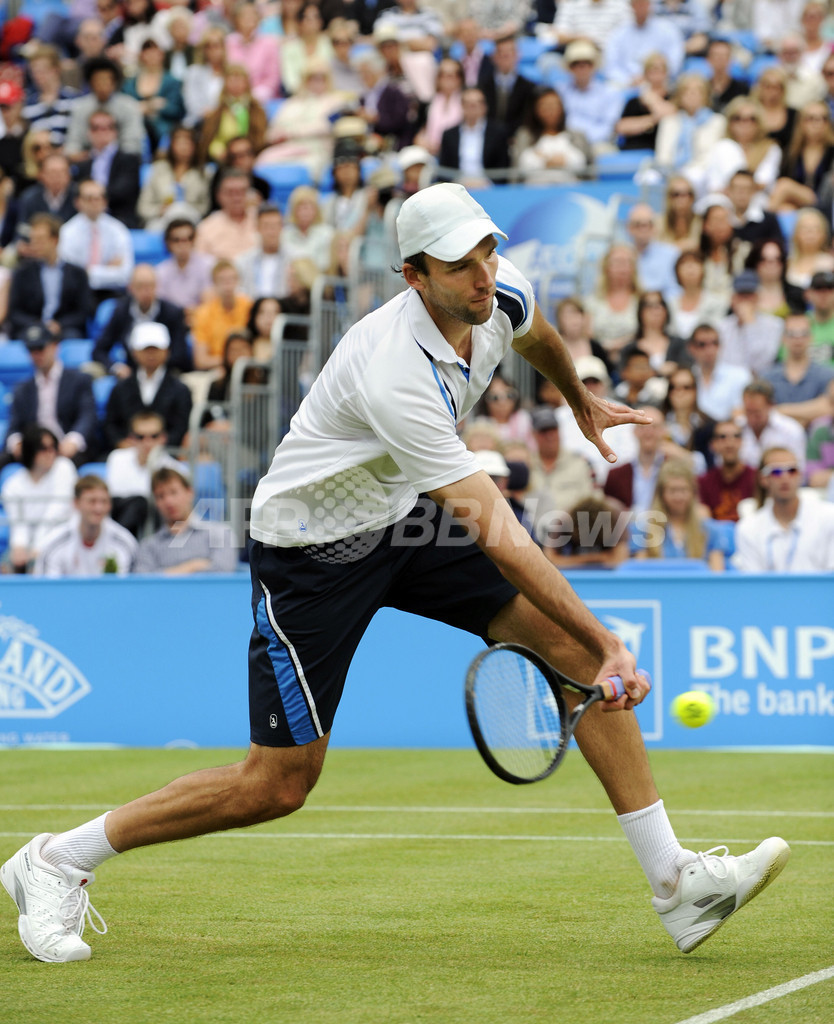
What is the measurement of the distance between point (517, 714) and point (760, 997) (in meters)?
0.98

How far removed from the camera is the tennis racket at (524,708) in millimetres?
4238

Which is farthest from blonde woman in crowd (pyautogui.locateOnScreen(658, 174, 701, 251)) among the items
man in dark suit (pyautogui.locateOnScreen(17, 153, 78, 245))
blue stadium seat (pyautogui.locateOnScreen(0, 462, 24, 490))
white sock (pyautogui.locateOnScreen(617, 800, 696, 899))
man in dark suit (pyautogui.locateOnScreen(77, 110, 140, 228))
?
white sock (pyautogui.locateOnScreen(617, 800, 696, 899))

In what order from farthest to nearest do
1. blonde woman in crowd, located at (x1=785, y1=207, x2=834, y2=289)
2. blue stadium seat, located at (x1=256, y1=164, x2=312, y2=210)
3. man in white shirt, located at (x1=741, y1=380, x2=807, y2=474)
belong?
blue stadium seat, located at (x1=256, y1=164, x2=312, y2=210) → blonde woman in crowd, located at (x1=785, y1=207, x2=834, y2=289) → man in white shirt, located at (x1=741, y1=380, x2=807, y2=474)

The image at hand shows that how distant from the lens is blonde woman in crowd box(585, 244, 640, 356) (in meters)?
13.4

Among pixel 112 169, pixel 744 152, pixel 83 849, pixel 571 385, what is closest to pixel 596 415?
pixel 571 385

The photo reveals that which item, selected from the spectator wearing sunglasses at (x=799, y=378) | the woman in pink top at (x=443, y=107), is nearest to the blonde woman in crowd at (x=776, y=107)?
the spectator wearing sunglasses at (x=799, y=378)

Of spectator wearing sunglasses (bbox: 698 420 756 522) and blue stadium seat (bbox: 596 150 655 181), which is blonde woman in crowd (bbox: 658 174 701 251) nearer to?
blue stadium seat (bbox: 596 150 655 181)

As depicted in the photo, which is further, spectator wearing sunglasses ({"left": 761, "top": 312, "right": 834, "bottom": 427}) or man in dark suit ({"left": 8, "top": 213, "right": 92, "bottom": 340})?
man in dark suit ({"left": 8, "top": 213, "right": 92, "bottom": 340})

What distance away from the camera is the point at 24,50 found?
20109 mm

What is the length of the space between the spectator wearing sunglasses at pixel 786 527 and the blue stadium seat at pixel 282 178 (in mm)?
7835

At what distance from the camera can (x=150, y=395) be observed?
13961mm

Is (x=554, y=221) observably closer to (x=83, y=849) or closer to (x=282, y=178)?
(x=282, y=178)

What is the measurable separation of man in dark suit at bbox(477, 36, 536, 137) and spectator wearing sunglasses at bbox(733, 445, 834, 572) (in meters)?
6.37

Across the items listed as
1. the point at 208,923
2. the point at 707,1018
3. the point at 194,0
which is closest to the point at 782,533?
the point at 208,923
